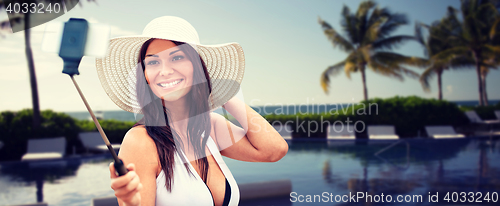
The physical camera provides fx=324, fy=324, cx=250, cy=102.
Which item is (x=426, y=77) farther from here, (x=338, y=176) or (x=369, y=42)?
(x=338, y=176)

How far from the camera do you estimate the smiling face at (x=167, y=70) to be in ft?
4.40

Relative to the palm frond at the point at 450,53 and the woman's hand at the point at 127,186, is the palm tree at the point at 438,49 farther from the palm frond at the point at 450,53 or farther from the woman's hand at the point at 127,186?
the woman's hand at the point at 127,186

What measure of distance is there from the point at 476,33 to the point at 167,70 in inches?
972

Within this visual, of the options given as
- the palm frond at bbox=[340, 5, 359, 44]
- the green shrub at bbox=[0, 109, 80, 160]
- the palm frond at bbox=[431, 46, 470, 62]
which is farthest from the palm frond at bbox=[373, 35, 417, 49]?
the green shrub at bbox=[0, 109, 80, 160]

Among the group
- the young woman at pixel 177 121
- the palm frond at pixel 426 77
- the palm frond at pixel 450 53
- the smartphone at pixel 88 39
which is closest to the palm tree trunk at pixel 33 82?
the young woman at pixel 177 121

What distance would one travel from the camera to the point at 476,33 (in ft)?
67.7

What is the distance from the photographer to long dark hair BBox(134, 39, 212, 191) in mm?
1288

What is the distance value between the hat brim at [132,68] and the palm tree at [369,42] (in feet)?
60.2

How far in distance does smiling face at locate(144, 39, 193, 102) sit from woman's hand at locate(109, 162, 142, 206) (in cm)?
45

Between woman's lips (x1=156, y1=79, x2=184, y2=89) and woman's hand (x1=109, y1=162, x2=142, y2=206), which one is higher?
woman's lips (x1=156, y1=79, x2=184, y2=89)

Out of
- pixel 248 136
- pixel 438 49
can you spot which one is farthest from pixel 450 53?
pixel 248 136

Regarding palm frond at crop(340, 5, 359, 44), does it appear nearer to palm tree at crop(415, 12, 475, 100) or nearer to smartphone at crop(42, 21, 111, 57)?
palm tree at crop(415, 12, 475, 100)

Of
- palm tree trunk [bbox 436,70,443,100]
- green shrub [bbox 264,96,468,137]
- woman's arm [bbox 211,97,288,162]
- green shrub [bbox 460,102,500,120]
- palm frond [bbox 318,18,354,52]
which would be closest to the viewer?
woman's arm [bbox 211,97,288,162]

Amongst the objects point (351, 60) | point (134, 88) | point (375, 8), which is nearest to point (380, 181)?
point (134, 88)
